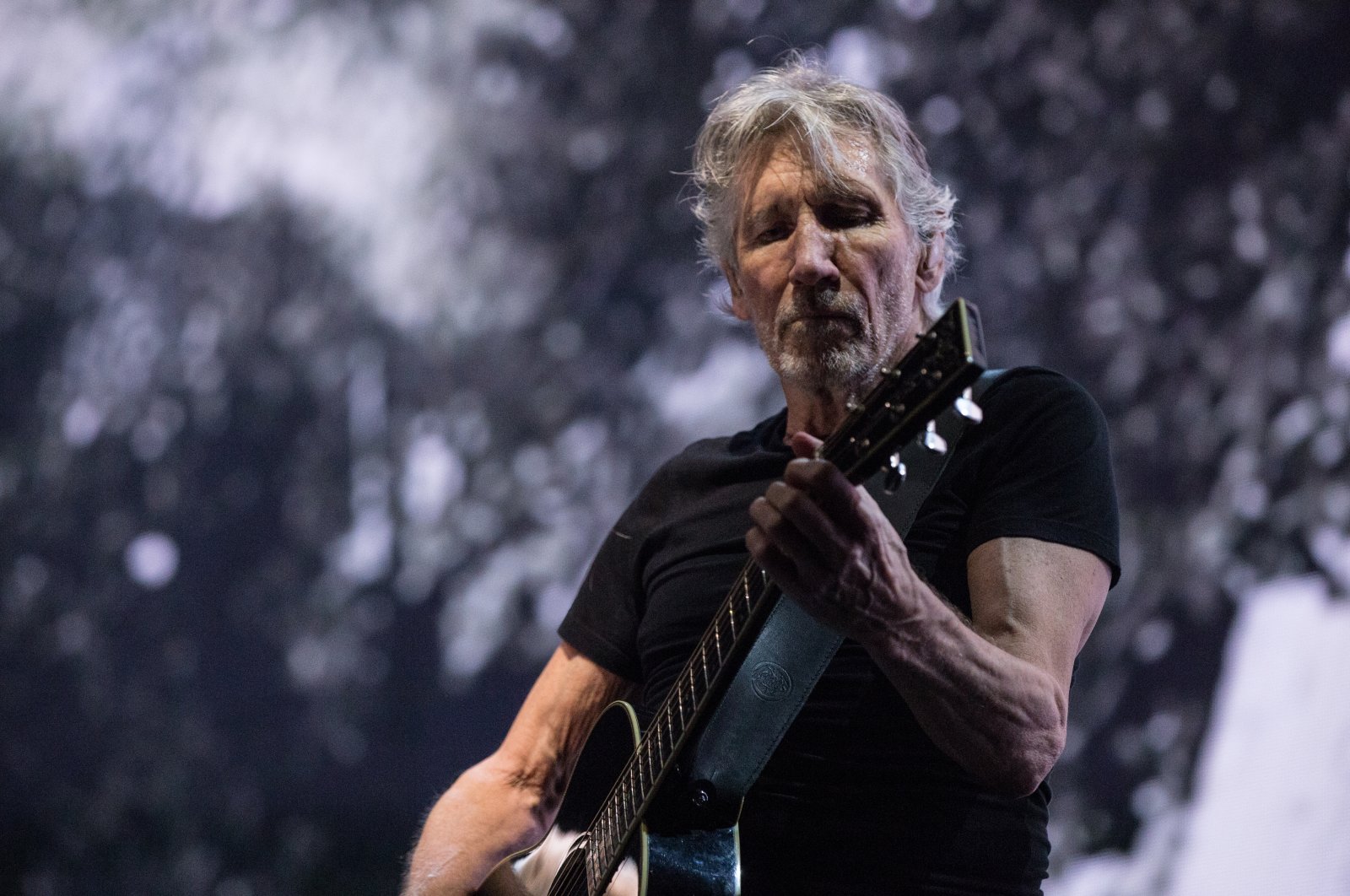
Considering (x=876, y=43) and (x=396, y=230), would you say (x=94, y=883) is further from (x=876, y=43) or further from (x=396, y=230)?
(x=876, y=43)

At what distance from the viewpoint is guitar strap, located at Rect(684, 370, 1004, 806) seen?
1.27 meters

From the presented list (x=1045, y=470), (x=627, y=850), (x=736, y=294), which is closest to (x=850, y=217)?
(x=736, y=294)

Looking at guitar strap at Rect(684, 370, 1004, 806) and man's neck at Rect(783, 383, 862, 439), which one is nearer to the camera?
guitar strap at Rect(684, 370, 1004, 806)

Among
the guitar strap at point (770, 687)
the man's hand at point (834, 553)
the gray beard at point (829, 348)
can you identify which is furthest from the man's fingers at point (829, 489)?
the gray beard at point (829, 348)

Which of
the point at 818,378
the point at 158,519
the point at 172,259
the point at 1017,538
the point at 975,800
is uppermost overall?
the point at 172,259

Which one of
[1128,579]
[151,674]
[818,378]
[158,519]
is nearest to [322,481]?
[158,519]

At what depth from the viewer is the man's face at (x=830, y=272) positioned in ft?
5.14

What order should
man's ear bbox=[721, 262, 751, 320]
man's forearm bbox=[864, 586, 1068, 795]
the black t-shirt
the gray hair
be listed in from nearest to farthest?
man's forearm bbox=[864, 586, 1068, 795] → the black t-shirt → the gray hair → man's ear bbox=[721, 262, 751, 320]

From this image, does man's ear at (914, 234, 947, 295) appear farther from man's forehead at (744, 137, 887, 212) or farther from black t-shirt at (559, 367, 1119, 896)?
black t-shirt at (559, 367, 1119, 896)

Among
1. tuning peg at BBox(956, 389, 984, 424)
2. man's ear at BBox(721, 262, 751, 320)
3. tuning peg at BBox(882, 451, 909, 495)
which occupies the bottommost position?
tuning peg at BBox(882, 451, 909, 495)

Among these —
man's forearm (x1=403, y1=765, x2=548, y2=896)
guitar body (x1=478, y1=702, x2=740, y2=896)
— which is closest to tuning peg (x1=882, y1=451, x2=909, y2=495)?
guitar body (x1=478, y1=702, x2=740, y2=896)

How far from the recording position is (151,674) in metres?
2.25

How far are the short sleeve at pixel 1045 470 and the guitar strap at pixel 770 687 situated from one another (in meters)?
0.07

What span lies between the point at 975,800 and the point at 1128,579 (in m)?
1.38
